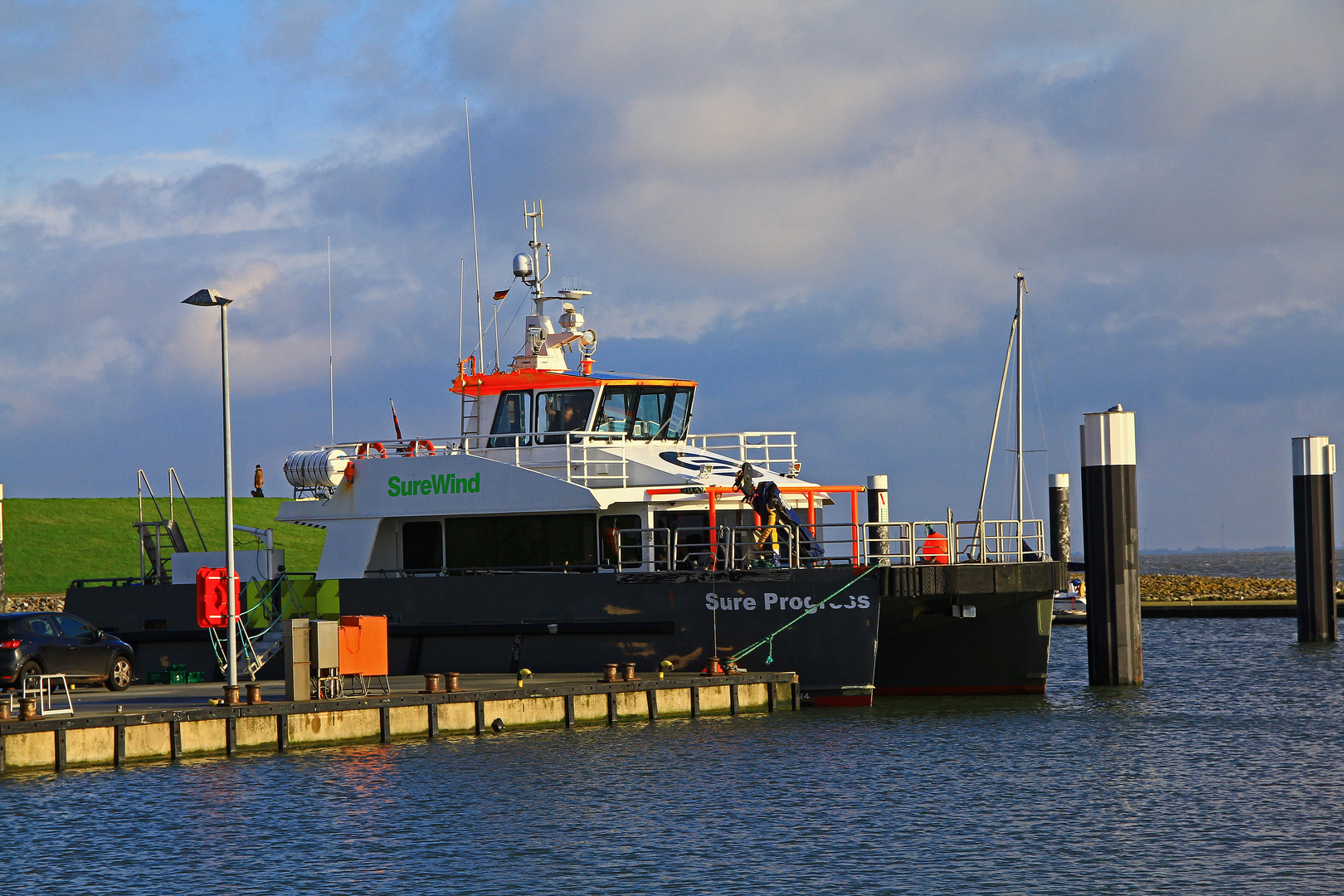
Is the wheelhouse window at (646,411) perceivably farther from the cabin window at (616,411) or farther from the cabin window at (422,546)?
the cabin window at (422,546)

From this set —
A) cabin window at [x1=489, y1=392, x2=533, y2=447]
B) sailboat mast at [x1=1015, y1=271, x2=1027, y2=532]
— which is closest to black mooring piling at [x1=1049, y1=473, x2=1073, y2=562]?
sailboat mast at [x1=1015, y1=271, x2=1027, y2=532]

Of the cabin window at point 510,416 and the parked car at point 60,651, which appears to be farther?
the cabin window at point 510,416

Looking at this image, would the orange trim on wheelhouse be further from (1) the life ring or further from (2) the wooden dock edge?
(2) the wooden dock edge

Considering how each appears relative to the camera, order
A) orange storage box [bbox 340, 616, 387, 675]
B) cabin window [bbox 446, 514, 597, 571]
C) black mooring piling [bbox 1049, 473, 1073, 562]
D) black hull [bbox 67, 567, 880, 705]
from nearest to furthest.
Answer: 1. orange storage box [bbox 340, 616, 387, 675]
2. black hull [bbox 67, 567, 880, 705]
3. cabin window [bbox 446, 514, 597, 571]
4. black mooring piling [bbox 1049, 473, 1073, 562]

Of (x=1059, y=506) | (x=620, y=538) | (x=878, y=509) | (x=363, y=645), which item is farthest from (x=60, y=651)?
(x=1059, y=506)

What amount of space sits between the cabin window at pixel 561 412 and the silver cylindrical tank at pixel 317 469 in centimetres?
311

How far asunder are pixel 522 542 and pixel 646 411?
2856 millimetres

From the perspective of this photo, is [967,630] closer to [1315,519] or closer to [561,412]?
[561,412]

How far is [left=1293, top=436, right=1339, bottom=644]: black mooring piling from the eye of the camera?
3303cm

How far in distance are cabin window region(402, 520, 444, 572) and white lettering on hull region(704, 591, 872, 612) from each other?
4.82 meters

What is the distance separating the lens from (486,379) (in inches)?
958

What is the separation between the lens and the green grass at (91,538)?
50.8 metres

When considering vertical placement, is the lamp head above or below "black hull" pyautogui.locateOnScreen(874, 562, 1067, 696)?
above

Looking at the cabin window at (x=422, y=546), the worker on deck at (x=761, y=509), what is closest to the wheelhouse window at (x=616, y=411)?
the worker on deck at (x=761, y=509)
